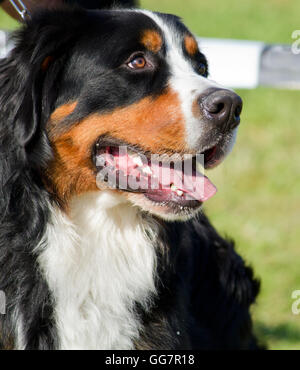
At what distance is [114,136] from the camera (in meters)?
3.09

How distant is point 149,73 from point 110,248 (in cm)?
87

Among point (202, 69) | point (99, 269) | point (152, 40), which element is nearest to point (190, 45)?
point (202, 69)

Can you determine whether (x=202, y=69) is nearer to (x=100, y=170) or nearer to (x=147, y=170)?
(x=147, y=170)

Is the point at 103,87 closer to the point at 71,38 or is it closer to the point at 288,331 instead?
the point at 71,38

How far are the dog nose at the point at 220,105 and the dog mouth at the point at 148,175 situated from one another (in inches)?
7.3

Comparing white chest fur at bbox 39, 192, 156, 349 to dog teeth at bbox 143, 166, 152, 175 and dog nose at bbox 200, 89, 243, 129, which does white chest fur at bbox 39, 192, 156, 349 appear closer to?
dog teeth at bbox 143, 166, 152, 175

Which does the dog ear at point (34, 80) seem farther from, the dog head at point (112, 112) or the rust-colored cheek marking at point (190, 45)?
the rust-colored cheek marking at point (190, 45)

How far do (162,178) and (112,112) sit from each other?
0.39 meters

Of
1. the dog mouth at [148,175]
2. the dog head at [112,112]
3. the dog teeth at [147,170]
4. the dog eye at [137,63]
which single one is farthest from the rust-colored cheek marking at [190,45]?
the dog teeth at [147,170]

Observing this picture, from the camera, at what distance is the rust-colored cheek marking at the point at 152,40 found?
319 cm

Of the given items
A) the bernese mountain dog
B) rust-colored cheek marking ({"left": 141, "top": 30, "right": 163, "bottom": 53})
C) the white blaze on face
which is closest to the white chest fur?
the bernese mountain dog

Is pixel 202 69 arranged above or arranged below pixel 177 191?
above

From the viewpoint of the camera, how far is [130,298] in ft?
10.6

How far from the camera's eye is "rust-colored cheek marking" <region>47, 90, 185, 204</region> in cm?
302
